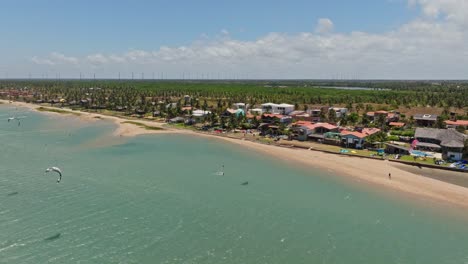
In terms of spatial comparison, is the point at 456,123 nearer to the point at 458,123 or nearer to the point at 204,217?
the point at 458,123

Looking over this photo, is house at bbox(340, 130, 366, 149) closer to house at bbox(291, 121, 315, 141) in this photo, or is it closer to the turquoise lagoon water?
house at bbox(291, 121, 315, 141)

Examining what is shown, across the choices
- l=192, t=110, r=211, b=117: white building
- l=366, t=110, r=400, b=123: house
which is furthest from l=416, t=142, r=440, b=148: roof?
l=192, t=110, r=211, b=117: white building

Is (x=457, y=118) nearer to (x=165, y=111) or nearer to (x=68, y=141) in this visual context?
(x=165, y=111)

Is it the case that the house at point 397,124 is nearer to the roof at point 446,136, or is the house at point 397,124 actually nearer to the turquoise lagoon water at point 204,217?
the roof at point 446,136

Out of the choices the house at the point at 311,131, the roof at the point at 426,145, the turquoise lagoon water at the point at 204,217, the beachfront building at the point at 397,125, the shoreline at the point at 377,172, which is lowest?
the turquoise lagoon water at the point at 204,217

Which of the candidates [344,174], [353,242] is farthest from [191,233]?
[344,174]

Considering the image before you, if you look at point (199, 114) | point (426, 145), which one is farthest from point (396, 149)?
point (199, 114)

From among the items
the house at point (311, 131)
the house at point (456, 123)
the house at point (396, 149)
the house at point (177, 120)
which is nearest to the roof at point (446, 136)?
the house at point (396, 149)
